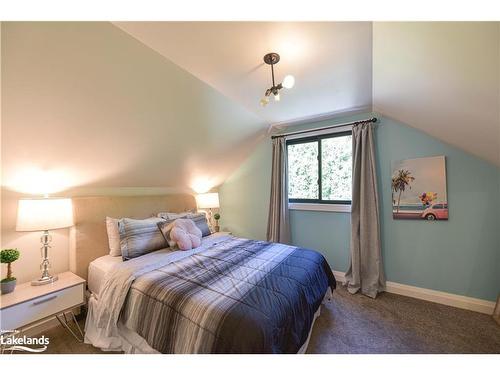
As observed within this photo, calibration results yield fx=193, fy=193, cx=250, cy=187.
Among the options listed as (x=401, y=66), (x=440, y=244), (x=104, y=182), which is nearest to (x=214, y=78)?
(x=401, y=66)

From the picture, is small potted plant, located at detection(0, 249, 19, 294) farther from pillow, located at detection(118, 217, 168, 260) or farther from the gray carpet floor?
pillow, located at detection(118, 217, 168, 260)

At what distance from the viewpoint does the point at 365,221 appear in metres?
2.36

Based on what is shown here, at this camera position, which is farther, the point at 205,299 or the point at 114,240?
the point at 114,240

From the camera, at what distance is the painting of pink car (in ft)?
6.79

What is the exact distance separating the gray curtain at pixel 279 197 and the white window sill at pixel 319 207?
0.16 m

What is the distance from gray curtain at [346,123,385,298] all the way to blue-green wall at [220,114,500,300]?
0.14 meters

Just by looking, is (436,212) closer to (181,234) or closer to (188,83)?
(181,234)

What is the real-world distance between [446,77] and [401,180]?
1323mm

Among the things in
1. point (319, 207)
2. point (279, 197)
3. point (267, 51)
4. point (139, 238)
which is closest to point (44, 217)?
point (139, 238)

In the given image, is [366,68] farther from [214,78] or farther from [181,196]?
[181,196]

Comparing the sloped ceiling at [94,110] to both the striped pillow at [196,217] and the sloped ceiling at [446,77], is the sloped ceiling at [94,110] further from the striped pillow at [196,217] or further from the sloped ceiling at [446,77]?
the sloped ceiling at [446,77]

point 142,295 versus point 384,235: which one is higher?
point 384,235

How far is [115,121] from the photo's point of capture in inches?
67.3
